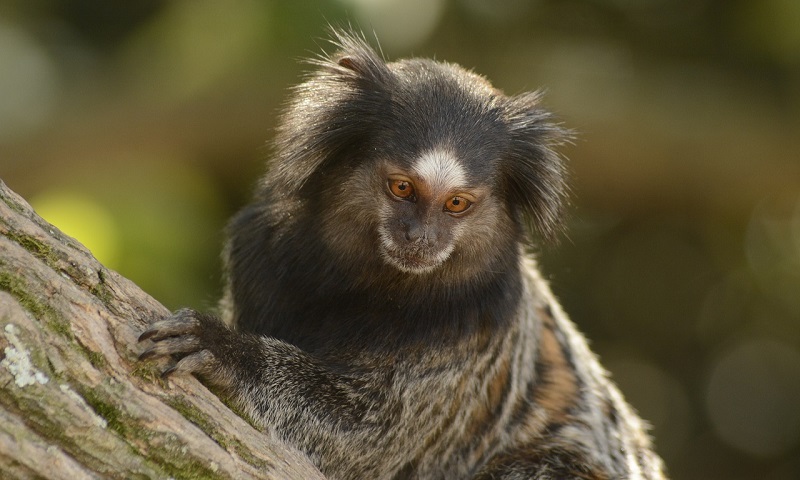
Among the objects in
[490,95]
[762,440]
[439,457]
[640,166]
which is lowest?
[439,457]

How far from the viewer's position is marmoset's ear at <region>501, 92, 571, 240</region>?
11.0ft

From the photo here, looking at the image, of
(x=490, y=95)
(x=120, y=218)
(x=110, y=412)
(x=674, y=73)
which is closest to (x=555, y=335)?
(x=490, y=95)

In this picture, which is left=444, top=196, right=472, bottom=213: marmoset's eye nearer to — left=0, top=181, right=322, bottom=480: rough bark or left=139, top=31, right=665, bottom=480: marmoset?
left=139, top=31, right=665, bottom=480: marmoset

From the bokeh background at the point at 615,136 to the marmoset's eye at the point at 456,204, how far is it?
9.56 ft

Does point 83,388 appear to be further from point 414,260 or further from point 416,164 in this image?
point 416,164

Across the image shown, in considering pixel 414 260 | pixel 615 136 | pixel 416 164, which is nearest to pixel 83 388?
pixel 414 260

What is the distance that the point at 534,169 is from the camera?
336 centimetres

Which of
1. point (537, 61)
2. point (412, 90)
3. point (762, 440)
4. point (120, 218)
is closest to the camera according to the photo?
point (412, 90)

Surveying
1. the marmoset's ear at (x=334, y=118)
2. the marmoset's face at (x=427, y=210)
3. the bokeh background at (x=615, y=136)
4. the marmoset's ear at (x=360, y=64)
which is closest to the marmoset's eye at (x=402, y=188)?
the marmoset's face at (x=427, y=210)

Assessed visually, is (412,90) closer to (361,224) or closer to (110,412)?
(361,224)

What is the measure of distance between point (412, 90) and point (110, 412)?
154 cm

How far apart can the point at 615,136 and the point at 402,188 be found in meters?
3.57

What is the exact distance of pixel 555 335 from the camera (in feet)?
13.0

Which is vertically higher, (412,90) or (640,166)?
(640,166)
